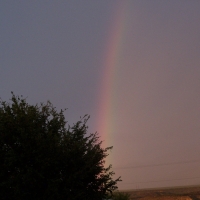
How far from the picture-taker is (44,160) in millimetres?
14445

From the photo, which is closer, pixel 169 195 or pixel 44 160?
pixel 44 160

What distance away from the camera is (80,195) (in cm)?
1478

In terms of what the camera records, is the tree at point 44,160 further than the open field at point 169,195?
No

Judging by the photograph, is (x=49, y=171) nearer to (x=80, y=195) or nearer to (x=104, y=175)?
(x=80, y=195)

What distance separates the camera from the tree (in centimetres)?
1424

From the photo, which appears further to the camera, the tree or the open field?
the open field

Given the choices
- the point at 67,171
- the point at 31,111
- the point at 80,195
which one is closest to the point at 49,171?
the point at 67,171

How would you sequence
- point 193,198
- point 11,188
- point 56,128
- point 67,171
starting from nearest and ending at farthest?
point 11,188
point 67,171
point 56,128
point 193,198

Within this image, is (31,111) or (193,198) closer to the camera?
(31,111)

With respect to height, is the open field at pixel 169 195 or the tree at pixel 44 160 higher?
the open field at pixel 169 195

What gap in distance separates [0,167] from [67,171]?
321 centimetres

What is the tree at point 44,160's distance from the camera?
14242 mm

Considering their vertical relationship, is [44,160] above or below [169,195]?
below

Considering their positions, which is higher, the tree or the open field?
the open field
